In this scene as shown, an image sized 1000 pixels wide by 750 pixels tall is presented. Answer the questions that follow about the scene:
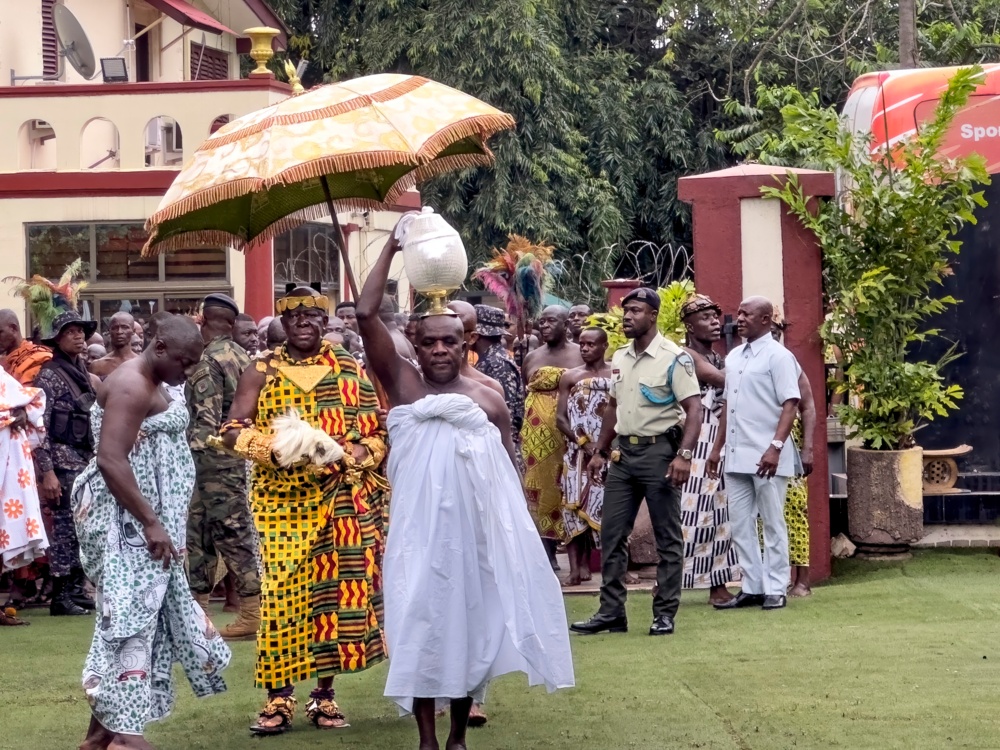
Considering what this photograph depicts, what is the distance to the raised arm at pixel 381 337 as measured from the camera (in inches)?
241

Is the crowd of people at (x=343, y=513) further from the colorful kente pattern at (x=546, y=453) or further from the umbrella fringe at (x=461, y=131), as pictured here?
the colorful kente pattern at (x=546, y=453)

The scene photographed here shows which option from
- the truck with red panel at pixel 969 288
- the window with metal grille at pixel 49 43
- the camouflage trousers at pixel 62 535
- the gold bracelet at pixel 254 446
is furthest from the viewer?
the window with metal grille at pixel 49 43

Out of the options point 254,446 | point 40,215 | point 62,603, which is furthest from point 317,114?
point 40,215

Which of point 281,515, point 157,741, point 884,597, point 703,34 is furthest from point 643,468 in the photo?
point 703,34

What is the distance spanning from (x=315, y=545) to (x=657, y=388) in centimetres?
278

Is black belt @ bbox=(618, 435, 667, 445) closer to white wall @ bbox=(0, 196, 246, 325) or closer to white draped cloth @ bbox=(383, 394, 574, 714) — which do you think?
white draped cloth @ bbox=(383, 394, 574, 714)

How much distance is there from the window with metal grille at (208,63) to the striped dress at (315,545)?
17.2 metres

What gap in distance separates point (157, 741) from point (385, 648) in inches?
41.0

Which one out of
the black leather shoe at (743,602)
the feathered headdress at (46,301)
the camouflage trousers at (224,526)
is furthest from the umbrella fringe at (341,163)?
the feathered headdress at (46,301)

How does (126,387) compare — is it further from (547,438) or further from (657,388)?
(547,438)

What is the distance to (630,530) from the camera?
9031mm

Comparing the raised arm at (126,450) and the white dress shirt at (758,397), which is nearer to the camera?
the raised arm at (126,450)

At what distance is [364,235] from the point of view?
75.4ft

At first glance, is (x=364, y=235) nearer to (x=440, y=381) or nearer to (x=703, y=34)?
(x=703, y=34)
